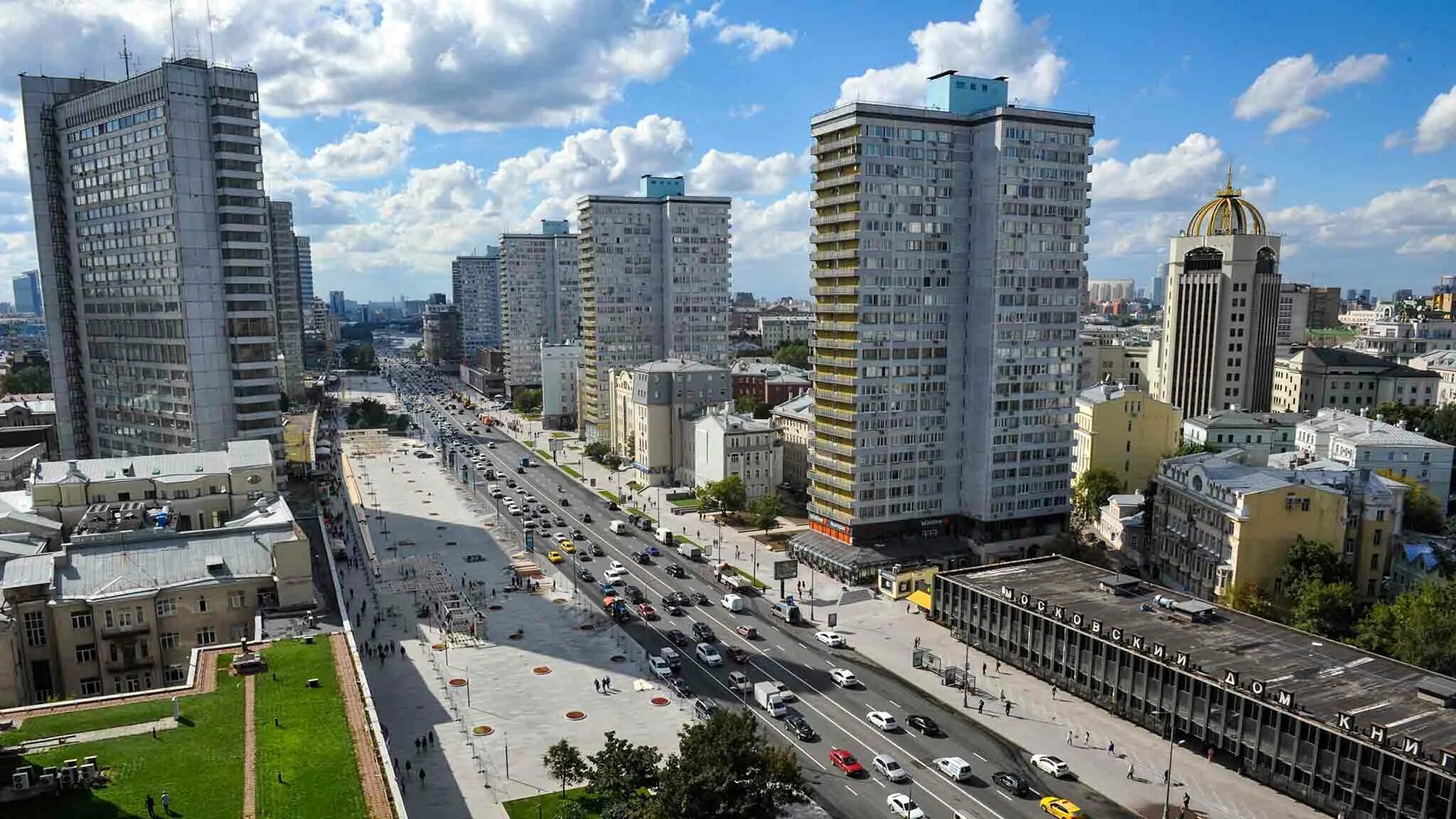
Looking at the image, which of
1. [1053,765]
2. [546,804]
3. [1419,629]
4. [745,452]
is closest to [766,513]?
[745,452]

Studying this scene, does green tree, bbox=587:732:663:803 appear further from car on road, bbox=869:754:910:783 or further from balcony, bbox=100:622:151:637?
balcony, bbox=100:622:151:637

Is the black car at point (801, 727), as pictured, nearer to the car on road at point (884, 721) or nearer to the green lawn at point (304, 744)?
the car on road at point (884, 721)

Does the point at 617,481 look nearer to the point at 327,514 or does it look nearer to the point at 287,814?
the point at 327,514

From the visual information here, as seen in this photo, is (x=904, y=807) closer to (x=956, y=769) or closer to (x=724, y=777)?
(x=956, y=769)

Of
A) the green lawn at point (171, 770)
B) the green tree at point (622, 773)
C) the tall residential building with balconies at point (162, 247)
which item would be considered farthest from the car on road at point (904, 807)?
the tall residential building with balconies at point (162, 247)

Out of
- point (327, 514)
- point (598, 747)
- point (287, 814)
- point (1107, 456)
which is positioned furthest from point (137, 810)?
point (1107, 456)

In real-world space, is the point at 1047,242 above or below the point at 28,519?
above
